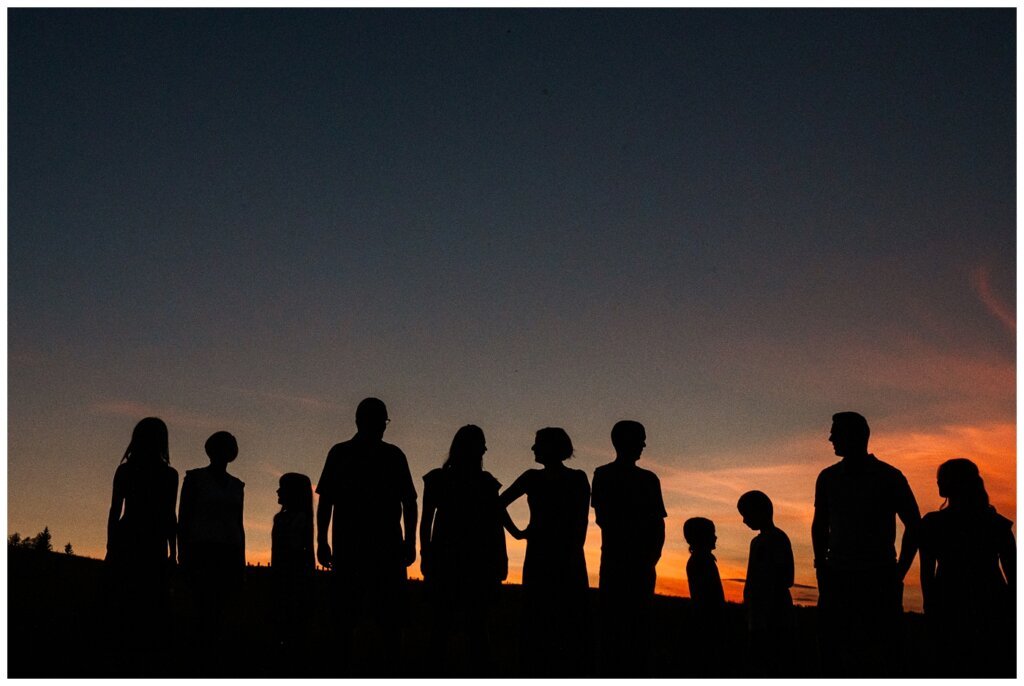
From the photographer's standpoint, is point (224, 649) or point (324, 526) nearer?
point (324, 526)

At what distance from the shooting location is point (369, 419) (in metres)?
8.05

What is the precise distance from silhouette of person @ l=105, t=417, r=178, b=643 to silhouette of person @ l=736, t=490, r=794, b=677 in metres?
5.59

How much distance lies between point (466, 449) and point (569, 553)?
1.34m

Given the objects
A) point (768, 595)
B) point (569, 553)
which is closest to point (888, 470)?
point (768, 595)

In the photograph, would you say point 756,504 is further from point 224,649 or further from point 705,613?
point 224,649

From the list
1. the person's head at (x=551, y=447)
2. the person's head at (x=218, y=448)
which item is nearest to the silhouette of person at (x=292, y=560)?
the person's head at (x=218, y=448)

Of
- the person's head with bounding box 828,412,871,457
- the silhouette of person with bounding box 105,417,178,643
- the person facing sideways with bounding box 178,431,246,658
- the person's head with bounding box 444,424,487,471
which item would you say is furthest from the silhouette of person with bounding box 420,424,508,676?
the person's head with bounding box 828,412,871,457

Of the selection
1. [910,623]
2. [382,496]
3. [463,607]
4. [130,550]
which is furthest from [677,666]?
[910,623]

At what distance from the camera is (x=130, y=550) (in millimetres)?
9109

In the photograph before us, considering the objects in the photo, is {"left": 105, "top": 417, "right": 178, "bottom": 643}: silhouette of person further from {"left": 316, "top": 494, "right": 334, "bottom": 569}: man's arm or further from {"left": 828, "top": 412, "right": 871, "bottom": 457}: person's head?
{"left": 828, "top": 412, "right": 871, "bottom": 457}: person's head

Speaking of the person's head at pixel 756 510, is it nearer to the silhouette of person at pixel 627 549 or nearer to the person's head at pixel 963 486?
the silhouette of person at pixel 627 549

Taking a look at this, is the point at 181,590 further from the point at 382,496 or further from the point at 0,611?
the point at 382,496

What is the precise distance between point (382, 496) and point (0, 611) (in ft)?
11.0

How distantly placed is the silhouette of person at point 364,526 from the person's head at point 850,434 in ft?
12.1
